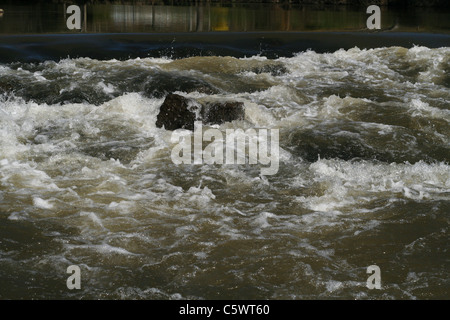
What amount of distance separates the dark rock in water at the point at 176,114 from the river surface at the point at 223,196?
15 cm

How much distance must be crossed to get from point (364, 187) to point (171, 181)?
1906mm

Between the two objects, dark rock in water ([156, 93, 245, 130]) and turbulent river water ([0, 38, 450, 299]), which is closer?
turbulent river water ([0, 38, 450, 299])

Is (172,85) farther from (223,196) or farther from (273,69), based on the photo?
(223,196)

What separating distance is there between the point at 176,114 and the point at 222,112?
0.60 m

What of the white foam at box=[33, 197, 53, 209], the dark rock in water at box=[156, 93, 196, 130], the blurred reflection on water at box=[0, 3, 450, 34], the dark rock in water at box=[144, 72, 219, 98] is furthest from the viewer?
the blurred reflection on water at box=[0, 3, 450, 34]

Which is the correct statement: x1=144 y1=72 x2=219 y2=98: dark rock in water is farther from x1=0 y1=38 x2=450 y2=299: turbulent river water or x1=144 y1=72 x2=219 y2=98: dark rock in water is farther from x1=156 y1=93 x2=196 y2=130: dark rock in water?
x1=156 y1=93 x2=196 y2=130: dark rock in water

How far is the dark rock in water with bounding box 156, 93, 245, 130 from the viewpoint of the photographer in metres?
7.56

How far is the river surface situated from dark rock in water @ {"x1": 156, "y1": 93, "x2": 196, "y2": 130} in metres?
0.15

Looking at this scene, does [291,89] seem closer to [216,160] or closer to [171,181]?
[216,160]

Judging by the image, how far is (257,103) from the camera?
28.8 ft

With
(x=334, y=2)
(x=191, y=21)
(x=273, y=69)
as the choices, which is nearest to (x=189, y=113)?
(x=273, y=69)

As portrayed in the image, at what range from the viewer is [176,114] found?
25.0ft

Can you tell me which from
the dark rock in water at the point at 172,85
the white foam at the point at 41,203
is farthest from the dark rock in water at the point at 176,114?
the white foam at the point at 41,203

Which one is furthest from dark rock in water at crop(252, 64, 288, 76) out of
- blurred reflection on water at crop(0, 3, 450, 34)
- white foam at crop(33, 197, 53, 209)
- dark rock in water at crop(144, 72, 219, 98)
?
white foam at crop(33, 197, 53, 209)
